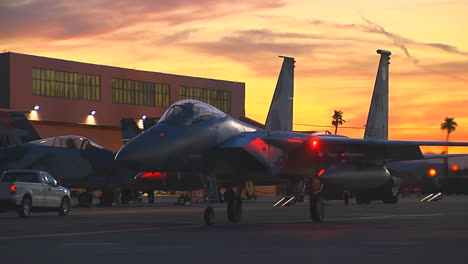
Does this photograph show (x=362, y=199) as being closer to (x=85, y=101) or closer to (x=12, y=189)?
(x=12, y=189)

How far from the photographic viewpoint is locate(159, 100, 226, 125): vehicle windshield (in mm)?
24125

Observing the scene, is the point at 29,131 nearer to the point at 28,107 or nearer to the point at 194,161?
the point at 194,161

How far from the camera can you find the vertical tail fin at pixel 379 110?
42.0 metres

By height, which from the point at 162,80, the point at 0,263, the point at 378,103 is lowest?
the point at 0,263

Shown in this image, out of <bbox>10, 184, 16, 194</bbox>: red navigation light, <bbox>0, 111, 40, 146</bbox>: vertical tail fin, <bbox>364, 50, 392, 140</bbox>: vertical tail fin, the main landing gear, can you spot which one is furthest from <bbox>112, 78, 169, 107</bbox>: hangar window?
the main landing gear

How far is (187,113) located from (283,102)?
455 inches

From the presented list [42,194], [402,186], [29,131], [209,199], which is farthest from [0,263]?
[402,186]

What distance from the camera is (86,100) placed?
9281 cm

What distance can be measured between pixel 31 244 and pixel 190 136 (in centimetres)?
689

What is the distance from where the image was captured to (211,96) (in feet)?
343

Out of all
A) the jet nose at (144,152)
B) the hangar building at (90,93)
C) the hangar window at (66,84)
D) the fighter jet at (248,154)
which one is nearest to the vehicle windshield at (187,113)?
the fighter jet at (248,154)

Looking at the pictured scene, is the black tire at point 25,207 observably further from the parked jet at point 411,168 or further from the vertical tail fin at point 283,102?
the parked jet at point 411,168

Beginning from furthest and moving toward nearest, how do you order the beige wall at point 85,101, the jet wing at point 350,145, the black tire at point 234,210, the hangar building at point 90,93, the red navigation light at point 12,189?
the hangar building at point 90,93 → the beige wall at point 85,101 → the red navigation light at point 12,189 → the black tire at point 234,210 → the jet wing at point 350,145

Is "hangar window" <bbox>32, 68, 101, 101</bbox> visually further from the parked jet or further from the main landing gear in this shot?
the main landing gear
